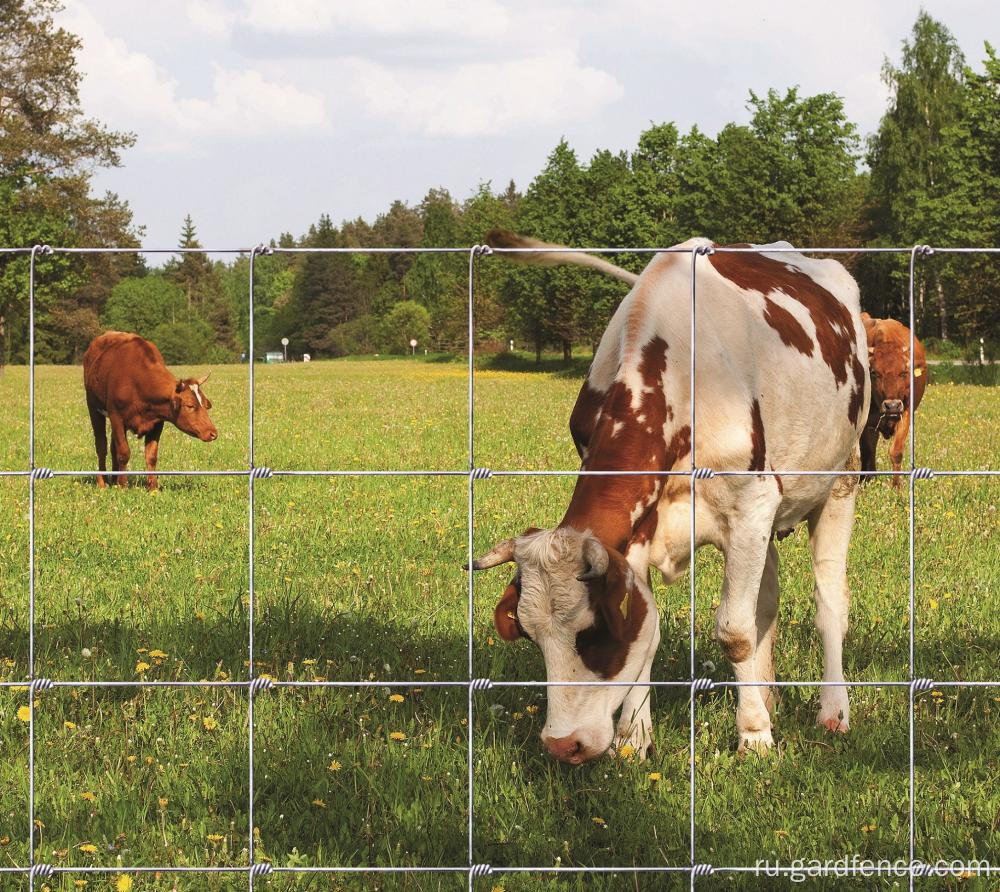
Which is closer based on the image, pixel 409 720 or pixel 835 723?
pixel 409 720

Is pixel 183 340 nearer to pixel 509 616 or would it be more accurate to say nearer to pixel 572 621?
pixel 509 616

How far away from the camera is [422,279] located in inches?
2761

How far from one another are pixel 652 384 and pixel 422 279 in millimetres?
65175

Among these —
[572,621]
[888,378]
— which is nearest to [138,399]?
[888,378]

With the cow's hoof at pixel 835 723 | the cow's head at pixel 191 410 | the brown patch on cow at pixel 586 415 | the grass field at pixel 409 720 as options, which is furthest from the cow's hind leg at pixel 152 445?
the cow's hoof at pixel 835 723

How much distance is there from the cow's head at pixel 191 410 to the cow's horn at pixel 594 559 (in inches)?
478

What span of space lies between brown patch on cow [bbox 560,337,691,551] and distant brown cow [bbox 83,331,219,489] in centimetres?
1125

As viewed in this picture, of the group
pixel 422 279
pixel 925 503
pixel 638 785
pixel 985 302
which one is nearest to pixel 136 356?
pixel 925 503

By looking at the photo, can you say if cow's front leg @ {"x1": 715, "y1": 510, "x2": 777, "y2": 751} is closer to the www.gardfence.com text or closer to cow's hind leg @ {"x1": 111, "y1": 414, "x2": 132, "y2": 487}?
the www.gardfence.com text

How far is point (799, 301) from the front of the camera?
7293mm

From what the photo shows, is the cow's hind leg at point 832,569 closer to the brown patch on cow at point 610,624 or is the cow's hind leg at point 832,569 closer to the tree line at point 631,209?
the brown patch on cow at point 610,624

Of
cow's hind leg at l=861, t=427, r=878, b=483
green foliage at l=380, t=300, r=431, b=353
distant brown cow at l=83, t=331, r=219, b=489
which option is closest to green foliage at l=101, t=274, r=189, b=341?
green foliage at l=380, t=300, r=431, b=353

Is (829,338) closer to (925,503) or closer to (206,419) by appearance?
(925,503)

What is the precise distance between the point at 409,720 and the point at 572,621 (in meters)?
1.53
